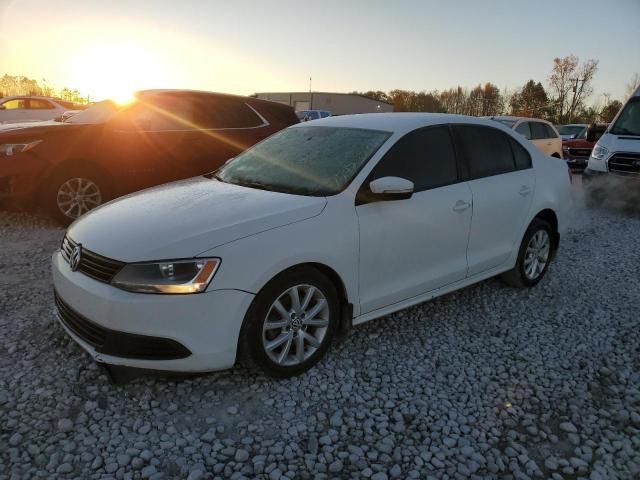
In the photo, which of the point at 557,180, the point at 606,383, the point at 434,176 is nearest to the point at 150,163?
the point at 434,176

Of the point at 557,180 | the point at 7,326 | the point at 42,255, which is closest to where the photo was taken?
the point at 7,326

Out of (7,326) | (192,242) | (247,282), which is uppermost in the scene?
(192,242)

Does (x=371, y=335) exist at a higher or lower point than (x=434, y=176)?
lower

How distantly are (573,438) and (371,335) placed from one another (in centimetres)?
150

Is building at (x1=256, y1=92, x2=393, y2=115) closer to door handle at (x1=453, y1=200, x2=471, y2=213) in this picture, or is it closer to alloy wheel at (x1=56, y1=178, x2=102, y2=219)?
alloy wheel at (x1=56, y1=178, x2=102, y2=219)

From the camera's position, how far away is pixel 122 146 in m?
6.41

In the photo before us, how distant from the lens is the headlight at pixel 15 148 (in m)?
5.85

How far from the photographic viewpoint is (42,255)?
17.2 ft

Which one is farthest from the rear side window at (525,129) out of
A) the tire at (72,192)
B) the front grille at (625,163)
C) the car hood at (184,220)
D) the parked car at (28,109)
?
the parked car at (28,109)

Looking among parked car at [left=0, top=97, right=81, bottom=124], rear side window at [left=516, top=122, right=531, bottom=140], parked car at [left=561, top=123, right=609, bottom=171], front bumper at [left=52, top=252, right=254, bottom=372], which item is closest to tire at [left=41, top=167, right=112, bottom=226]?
front bumper at [left=52, top=252, right=254, bottom=372]

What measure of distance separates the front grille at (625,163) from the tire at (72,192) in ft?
27.2

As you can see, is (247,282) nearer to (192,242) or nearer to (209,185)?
(192,242)

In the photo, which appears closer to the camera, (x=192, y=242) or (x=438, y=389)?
(x=192, y=242)

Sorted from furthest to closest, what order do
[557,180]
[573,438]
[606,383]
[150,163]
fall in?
[150,163]
[557,180]
[606,383]
[573,438]
